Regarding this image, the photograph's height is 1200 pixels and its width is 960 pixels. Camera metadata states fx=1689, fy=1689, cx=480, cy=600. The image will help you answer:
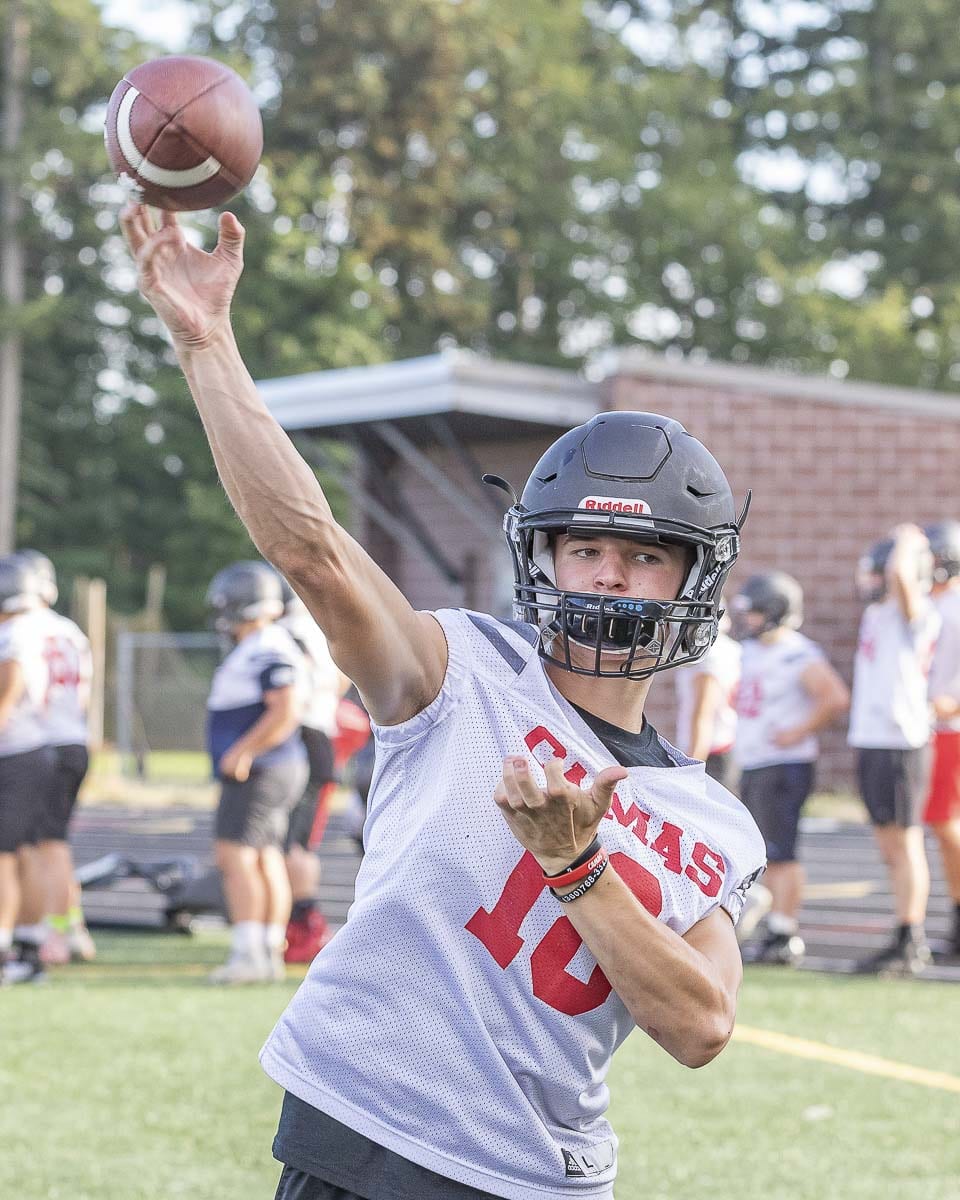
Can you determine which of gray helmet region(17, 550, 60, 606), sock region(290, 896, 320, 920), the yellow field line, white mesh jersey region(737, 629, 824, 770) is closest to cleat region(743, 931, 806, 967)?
white mesh jersey region(737, 629, 824, 770)

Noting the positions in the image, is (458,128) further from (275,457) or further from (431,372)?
(275,457)

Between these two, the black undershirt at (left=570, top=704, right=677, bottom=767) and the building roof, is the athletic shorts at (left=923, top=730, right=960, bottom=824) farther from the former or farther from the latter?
the building roof

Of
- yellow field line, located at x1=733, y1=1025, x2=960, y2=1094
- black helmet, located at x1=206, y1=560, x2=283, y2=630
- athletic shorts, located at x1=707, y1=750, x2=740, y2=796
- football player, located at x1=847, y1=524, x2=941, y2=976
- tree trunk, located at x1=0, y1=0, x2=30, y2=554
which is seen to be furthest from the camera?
tree trunk, located at x1=0, y1=0, x2=30, y2=554

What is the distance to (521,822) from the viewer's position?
2293 mm

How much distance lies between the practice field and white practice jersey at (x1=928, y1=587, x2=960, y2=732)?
1613mm

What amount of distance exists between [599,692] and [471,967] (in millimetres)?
479

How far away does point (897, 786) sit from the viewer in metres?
8.65

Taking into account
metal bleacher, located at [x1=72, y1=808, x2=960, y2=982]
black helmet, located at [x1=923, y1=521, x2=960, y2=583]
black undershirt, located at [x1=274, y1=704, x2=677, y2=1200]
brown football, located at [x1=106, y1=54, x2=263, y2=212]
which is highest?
brown football, located at [x1=106, y1=54, x2=263, y2=212]

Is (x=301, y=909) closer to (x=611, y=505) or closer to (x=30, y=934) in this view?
(x=30, y=934)

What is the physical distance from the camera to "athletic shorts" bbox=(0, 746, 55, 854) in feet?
28.0

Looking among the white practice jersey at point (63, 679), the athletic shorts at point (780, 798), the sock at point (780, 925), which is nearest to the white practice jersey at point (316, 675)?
the white practice jersey at point (63, 679)

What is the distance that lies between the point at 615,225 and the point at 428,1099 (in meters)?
35.3

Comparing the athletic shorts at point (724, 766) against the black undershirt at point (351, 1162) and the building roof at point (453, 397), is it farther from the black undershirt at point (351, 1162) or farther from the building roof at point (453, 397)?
the building roof at point (453, 397)

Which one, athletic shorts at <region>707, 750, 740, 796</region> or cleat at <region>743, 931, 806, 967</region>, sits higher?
athletic shorts at <region>707, 750, 740, 796</region>
